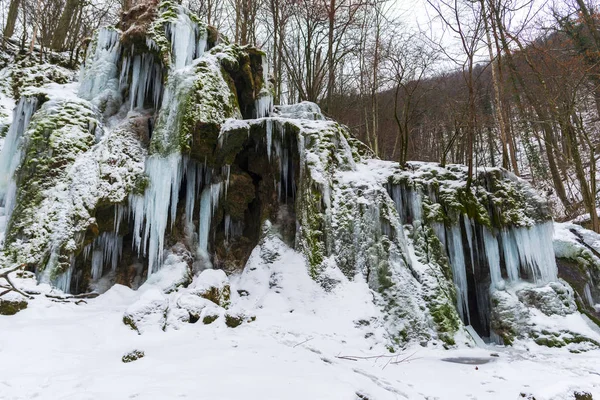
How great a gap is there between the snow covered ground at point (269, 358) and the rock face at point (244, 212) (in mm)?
498

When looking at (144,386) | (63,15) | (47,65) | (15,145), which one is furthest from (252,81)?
(63,15)

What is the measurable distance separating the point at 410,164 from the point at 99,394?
811 cm

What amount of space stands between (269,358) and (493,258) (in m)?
6.14

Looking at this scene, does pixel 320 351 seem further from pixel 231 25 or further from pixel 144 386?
pixel 231 25

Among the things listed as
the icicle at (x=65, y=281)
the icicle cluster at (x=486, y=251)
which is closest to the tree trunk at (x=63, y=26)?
the icicle at (x=65, y=281)

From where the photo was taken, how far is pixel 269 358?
3.94 metres

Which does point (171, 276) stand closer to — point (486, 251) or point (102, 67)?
point (102, 67)

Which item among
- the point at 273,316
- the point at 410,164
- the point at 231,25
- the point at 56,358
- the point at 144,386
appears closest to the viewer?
the point at 144,386

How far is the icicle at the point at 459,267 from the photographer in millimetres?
7789

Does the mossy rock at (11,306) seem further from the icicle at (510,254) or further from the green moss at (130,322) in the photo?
the icicle at (510,254)

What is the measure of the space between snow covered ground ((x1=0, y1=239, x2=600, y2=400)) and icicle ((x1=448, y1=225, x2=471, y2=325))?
4.76 feet

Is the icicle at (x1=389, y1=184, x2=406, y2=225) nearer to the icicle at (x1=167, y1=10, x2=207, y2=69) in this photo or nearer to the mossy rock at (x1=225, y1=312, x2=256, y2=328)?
the mossy rock at (x1=225, y1=312, x2=256, y2=328)

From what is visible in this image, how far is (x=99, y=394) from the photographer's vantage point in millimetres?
2666

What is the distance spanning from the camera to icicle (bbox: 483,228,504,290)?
765 cm
